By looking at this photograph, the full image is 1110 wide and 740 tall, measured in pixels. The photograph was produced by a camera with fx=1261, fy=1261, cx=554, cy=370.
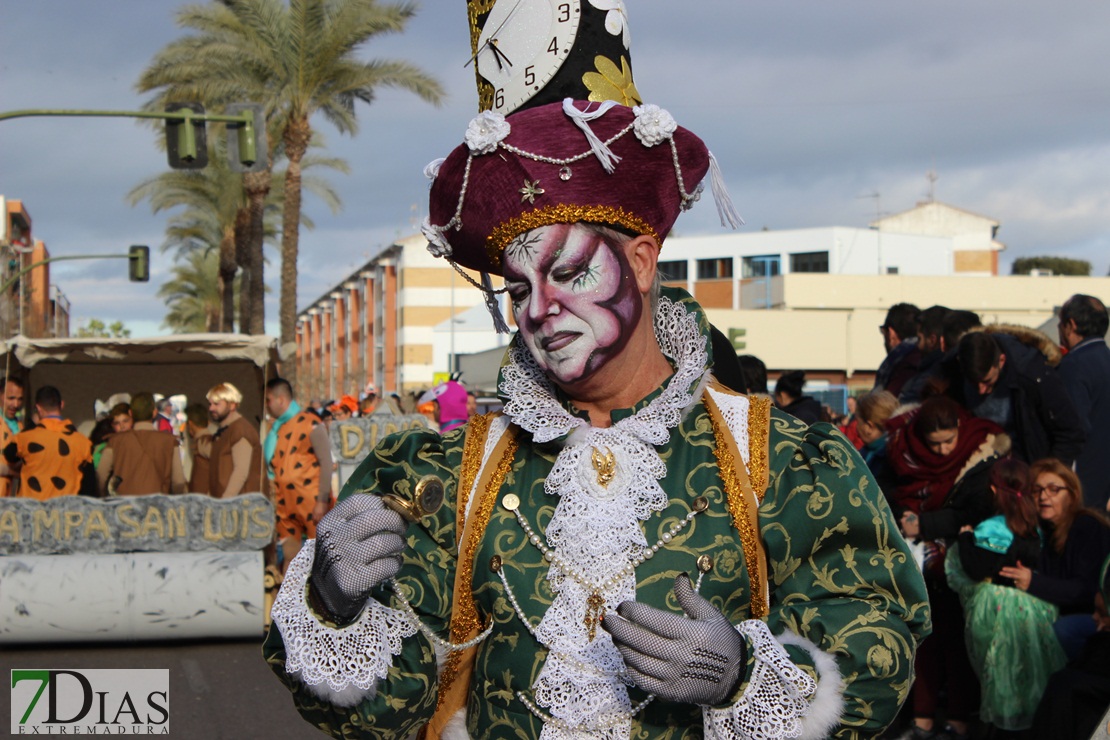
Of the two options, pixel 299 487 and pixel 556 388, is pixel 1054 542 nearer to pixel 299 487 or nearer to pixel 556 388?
pixel 556 388

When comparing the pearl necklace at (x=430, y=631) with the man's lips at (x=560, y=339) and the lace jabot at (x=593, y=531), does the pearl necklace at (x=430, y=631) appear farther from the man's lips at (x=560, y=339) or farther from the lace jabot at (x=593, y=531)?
the man's lips at (x=560, y=339)

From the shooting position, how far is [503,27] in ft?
8.25

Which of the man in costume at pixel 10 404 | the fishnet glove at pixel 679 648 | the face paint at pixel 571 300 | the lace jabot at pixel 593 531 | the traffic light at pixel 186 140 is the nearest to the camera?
the fishnet glove at pixel 679 648

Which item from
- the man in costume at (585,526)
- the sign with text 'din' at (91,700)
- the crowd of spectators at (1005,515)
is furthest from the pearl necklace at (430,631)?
the crowd of spectators at (1005,515)

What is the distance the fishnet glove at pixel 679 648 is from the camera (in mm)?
1906

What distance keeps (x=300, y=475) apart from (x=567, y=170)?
7.32 m

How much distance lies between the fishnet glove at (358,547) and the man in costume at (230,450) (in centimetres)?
754

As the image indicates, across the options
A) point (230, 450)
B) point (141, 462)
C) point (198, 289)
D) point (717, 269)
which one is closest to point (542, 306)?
point (230, 450)

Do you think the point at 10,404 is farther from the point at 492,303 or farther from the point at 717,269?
the point at 717,269

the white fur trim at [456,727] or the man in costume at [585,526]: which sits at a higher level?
the man in costume at [585,526]

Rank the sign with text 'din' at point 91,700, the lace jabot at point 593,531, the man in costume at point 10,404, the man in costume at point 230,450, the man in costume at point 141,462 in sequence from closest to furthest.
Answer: the lace jabot at point 593,531
the sign with text 'din' at point 91,700
the man in costume at point 230,450
the man in costume at point 141,462
the man in costume at point 10,404

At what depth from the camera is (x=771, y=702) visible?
2014mm

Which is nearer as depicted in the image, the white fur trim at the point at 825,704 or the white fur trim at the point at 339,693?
the white fur trim at the point at 825,704

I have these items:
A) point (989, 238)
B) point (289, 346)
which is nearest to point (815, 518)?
point (289, 346)
